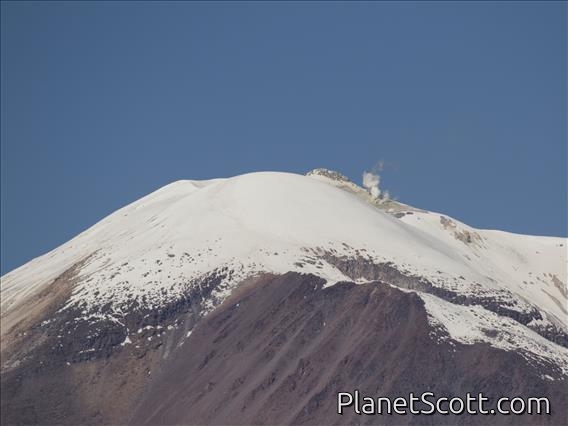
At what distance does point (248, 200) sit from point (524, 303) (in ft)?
95.2

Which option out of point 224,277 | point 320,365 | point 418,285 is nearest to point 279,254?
point 224,277

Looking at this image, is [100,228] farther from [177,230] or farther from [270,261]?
[270,261]

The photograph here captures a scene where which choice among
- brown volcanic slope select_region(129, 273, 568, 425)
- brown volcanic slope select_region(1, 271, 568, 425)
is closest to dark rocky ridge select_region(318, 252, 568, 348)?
brown volcanic slope select_region(1, 271, 568, 425)

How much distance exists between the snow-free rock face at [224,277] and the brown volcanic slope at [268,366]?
314 mm

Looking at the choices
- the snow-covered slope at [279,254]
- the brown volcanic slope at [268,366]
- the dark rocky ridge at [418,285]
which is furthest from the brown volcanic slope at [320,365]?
the dark rocky ridge at [418,285]

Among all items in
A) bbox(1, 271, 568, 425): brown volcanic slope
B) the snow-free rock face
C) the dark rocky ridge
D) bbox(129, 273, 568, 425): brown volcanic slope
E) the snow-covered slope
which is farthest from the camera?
the dark rocky ridge

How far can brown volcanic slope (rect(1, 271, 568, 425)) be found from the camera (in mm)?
105625

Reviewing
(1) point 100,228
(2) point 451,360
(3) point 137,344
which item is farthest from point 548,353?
(1) point 100,228

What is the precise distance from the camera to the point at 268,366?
11112 centimetres

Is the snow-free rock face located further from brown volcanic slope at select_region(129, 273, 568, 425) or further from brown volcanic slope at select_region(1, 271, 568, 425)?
brown volcanic slope at select_region(129, 273, 568, 425)

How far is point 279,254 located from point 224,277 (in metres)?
6.01

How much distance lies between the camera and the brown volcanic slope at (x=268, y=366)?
106 metres

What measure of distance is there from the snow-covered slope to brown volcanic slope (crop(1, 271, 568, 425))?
3.59 metres

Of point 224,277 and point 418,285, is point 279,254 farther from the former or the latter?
point 418,285
